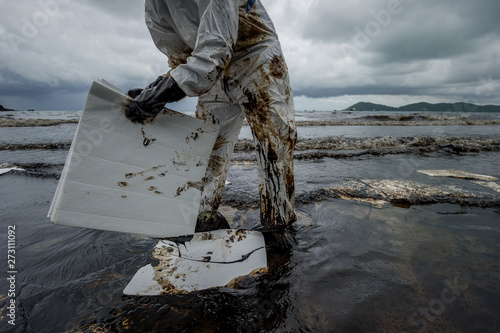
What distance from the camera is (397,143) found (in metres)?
6.96

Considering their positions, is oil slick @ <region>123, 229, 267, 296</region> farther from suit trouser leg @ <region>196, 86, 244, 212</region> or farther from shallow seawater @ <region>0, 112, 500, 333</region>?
suit trouser leg @ <region>196, 86, 244, 212</region>

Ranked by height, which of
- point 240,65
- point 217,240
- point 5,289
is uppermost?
point 240,65

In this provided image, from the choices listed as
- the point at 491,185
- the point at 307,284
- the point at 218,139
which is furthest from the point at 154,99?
the point at 491,185

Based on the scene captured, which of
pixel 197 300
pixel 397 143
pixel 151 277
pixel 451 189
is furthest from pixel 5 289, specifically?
pixel 397 143

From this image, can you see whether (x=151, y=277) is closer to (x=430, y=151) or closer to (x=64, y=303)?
(x=64, y=303)

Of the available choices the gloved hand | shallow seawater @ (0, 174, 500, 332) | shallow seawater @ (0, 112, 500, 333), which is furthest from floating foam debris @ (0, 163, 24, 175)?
the gloved hand

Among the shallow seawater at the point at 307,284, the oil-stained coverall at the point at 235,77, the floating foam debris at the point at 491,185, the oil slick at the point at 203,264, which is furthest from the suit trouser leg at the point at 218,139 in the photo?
the floating foam debris at the point at 491,185

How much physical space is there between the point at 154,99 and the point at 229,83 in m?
0.61

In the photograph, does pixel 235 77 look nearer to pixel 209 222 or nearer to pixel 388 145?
pixel 209 222

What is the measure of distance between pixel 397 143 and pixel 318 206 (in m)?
5.61

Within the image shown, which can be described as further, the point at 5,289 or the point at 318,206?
the point at 318,206

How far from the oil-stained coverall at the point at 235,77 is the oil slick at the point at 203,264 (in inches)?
10.8

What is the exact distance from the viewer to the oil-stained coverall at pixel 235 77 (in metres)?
1.26

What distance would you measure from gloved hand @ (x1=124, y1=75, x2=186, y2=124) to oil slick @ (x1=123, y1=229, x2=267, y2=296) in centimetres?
94
